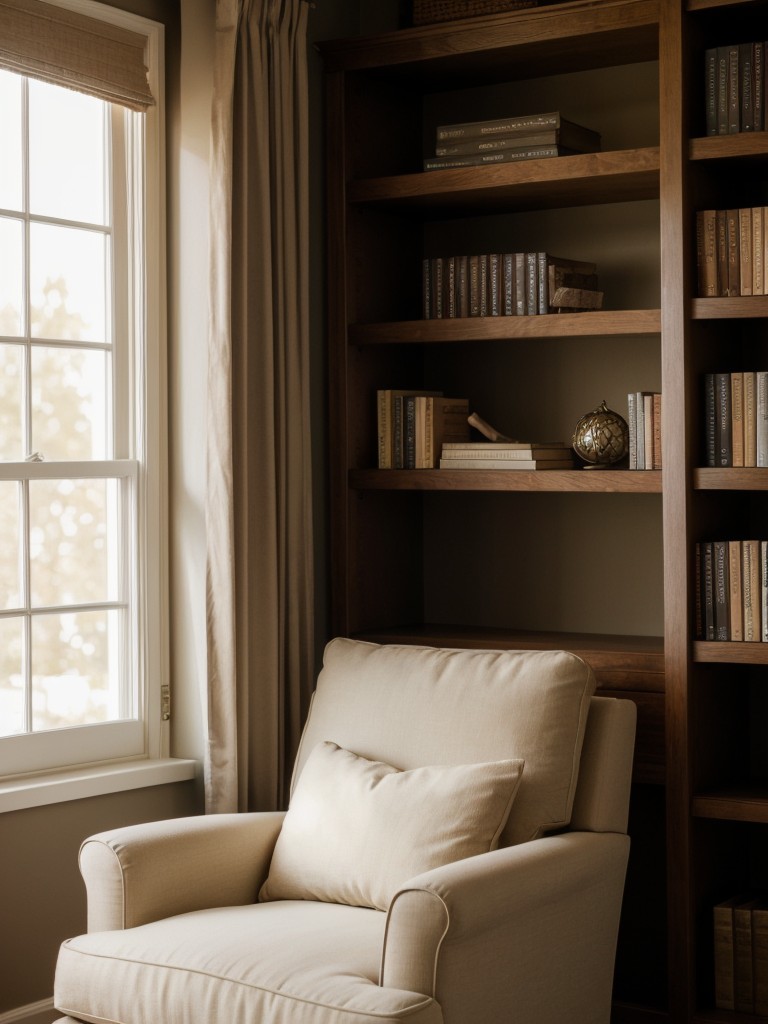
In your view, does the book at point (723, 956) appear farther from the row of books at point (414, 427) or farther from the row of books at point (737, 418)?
the row of books at point (414, 427)

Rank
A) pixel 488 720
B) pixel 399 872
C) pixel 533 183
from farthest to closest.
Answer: pixel 533 183 < pixel 488 720 < pixel 399 872

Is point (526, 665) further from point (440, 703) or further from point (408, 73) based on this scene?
point (408, 73)

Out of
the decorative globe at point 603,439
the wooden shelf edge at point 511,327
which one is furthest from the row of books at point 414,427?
the decorative globe at point 603,439

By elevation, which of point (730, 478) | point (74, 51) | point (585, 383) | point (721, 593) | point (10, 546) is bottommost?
point (721, 593)

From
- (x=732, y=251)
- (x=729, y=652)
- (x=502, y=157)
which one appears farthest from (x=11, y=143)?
(x=729, y=652)

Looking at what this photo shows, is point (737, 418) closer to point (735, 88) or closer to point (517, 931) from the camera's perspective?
point (735, 88)

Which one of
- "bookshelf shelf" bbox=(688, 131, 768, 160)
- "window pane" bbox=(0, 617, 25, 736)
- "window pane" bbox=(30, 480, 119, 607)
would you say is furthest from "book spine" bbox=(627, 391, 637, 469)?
"window pane" bbox=(0, 617, 25, 736)

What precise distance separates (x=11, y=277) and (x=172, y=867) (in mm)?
1368

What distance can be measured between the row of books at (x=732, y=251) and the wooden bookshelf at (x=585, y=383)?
41 mm

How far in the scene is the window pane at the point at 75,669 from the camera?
3.04 meters

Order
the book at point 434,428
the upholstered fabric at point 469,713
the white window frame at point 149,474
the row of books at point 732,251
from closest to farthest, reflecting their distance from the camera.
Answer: the upholstered fabric at point 469,713, the row of books at point 732,251, the white window frame at point 149,474, the book at point 434,428

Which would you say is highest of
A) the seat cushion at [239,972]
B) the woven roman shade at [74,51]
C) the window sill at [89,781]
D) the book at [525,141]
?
the woven roman shade at [74,51]

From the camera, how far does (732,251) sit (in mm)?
2979

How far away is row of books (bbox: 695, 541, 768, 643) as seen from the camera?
9.64 feet
